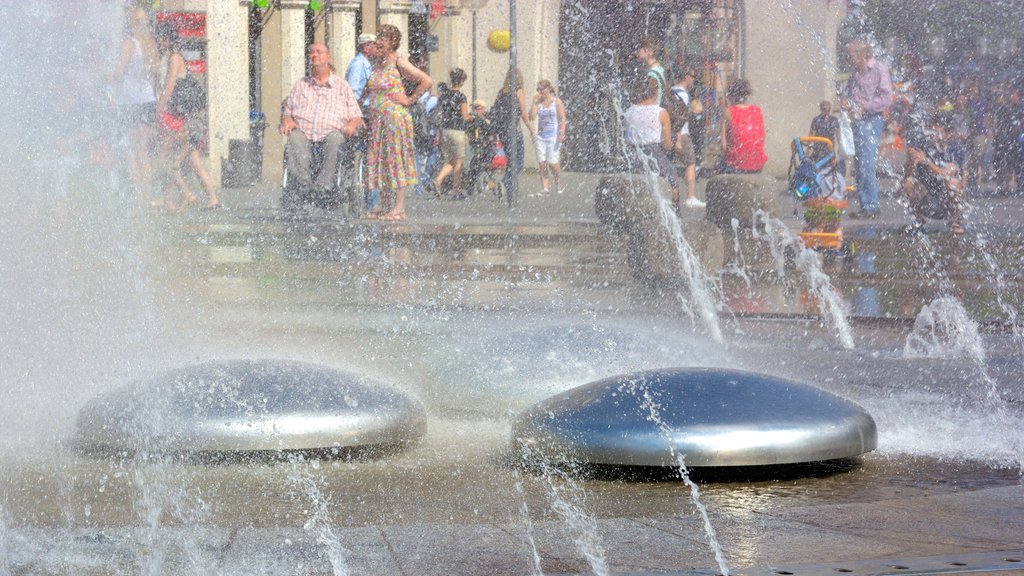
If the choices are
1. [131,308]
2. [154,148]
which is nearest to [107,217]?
[154,148]

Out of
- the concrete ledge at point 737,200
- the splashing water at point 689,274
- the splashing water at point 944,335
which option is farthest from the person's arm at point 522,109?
the splashing water at point 944,335

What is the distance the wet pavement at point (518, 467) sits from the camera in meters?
3.33

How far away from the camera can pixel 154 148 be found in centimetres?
1338

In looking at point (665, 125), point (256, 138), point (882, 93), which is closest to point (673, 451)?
point (665, 125)

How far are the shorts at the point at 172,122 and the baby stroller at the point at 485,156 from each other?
4836 millimetres

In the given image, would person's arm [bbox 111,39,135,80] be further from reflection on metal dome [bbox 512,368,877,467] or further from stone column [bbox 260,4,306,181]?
stone column [bbox 260,4,306,181]

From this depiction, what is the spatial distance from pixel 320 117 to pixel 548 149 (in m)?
5.18

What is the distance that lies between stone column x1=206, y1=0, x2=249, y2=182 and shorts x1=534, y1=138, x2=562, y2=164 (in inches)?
159

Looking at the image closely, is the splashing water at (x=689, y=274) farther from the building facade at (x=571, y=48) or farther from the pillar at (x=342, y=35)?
the pillar at (x=342, y=35)

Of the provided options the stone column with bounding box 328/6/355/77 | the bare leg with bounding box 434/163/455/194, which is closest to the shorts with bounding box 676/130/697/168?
the bare leg with bounding box 434/163/455/194

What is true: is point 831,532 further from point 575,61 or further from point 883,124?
point 575,61

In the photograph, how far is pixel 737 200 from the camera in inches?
436

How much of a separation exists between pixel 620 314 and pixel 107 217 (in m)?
5.53

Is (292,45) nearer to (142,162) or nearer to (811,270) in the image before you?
(142,162)
